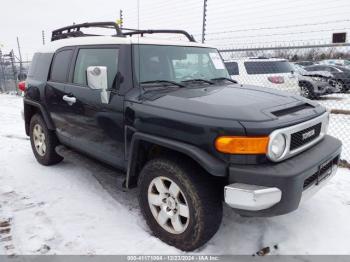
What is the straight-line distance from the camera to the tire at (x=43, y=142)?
4625mm

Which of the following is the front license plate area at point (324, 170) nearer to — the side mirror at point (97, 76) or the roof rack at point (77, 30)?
the side mirror at point (97, 76)

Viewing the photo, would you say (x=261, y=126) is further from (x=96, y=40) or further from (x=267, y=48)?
(x=267, y=48)

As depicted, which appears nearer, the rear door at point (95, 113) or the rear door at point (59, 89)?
the rear door at point (95, 113)

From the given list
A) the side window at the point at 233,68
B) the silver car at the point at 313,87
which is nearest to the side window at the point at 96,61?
the side window at the point at 233,68

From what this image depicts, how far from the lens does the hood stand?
98.2 inches

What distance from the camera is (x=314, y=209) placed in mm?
3525

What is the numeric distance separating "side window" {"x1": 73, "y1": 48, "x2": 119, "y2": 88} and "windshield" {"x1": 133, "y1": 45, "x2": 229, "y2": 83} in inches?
11.2

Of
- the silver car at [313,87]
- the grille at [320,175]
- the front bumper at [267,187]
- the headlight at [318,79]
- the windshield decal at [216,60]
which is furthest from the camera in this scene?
the headlight at [318,79]

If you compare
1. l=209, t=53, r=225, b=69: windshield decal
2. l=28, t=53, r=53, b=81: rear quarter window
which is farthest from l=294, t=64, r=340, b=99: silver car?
l=28, t=53, r=53, b=81: rear quarter window

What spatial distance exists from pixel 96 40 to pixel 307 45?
414 centimetres

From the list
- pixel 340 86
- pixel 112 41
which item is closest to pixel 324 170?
pixel 112 41

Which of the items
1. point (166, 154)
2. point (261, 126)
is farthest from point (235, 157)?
point (166, 154)

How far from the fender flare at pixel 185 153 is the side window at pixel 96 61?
761 millimetres

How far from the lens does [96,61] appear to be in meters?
3.58
